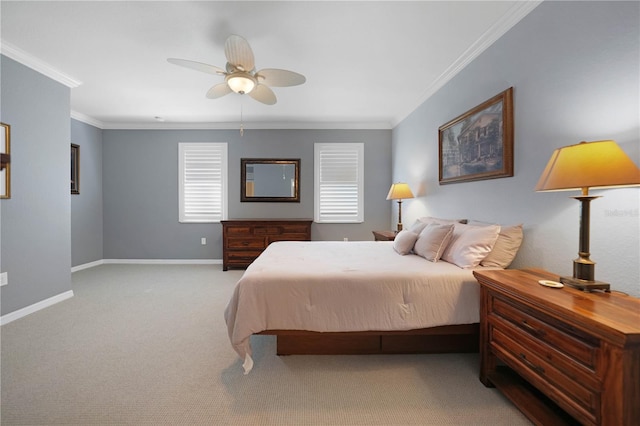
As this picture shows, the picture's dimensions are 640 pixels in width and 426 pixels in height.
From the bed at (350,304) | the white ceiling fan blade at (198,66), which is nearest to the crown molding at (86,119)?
the white ceiling fan blade at (198,66)

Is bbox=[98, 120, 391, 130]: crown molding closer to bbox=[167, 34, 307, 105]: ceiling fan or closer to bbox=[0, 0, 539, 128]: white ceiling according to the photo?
bbox=[0, 0, 539, 128]: white ceiling

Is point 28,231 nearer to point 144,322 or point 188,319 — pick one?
point 144,322

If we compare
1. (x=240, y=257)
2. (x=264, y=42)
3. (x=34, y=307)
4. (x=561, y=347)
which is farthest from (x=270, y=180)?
(x=561, y=347)

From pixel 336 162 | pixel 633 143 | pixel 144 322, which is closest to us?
pixel 633 143

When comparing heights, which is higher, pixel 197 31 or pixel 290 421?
pixel 197 31

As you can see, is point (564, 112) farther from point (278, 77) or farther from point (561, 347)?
point (278, 77)

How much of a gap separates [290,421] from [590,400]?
1362 millimetres

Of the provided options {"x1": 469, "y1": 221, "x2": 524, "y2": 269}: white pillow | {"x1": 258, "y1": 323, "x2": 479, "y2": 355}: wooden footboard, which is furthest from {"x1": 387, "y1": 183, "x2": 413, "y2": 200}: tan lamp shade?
{"x1": 258, "y1": 323, "x2": 479, "y2": 355}: wooden footboard

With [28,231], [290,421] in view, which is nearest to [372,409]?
[290,421]

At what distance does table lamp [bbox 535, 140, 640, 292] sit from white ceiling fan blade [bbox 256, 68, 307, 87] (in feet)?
6.48

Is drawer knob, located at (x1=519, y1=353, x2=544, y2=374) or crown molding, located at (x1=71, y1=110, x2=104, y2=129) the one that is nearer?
drawer knob, located at (x1=519, y1=353, x2=544, y2=374)

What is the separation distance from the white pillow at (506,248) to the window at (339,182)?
3.10 m

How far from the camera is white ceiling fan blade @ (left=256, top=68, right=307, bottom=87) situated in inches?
92.2

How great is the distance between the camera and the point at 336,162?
5035mm
